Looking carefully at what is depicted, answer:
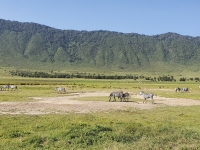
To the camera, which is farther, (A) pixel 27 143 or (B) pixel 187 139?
(B) pixel 187 139

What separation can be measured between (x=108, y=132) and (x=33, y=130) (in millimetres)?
4475

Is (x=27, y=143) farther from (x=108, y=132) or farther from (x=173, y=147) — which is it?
(x=173, y=147)

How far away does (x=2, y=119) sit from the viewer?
20.0m

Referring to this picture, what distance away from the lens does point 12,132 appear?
15.1 meters

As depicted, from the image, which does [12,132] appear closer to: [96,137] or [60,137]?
[60,137]

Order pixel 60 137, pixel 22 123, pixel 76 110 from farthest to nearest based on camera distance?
pixel 76 110 → pixel 22 123 → pixel 60 137

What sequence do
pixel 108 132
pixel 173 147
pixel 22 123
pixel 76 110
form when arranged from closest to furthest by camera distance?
pixel 173 147 < pixel 108 132 < pixel 22 123 < pixel 76 110

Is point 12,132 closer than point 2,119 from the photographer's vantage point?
Yes

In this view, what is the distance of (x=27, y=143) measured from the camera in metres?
12.7

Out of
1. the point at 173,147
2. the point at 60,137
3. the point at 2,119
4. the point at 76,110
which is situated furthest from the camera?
the point at 76,110

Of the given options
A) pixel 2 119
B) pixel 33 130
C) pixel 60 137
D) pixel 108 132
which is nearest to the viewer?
pixel 60 137

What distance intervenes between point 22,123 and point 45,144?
6715 millimetres

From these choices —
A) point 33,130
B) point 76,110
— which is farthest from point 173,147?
point 76,110

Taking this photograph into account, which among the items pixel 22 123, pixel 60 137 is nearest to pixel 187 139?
pixel 60 137
